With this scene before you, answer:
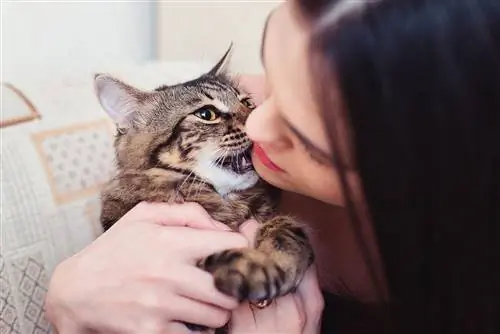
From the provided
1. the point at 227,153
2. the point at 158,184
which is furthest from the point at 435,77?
the point at 158,184

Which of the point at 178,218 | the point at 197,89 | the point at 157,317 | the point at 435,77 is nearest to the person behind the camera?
the point at 435,77

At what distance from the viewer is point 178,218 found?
3.44ft

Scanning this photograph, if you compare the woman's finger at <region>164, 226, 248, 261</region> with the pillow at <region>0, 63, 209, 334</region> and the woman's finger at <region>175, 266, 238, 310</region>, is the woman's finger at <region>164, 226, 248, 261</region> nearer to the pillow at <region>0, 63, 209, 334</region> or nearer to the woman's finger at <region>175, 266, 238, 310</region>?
the woman's finger at <region>175, 266, 238, 310</region>

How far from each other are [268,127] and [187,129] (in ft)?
0.94

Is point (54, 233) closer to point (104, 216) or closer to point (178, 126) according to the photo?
point (104, 216)

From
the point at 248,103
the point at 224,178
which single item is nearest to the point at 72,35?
the point at 248,103

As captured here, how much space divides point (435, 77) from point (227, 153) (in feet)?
1.38

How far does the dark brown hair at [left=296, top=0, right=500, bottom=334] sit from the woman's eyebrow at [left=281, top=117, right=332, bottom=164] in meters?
0.04

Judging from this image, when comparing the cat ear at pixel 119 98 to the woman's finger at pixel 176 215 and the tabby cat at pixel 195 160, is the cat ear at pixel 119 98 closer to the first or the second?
the tabby cat at pixel 195 160

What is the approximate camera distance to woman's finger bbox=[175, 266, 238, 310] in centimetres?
93

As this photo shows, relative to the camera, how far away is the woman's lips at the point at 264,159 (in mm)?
940

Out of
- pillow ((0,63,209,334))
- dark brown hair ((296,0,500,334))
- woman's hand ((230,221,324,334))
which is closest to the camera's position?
dark brown hair ((296,0,500,334))

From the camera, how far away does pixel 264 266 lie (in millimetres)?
907

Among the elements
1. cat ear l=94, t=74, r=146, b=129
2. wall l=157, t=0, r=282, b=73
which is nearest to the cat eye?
cat ear l=94, t=74, r=146, b=129
